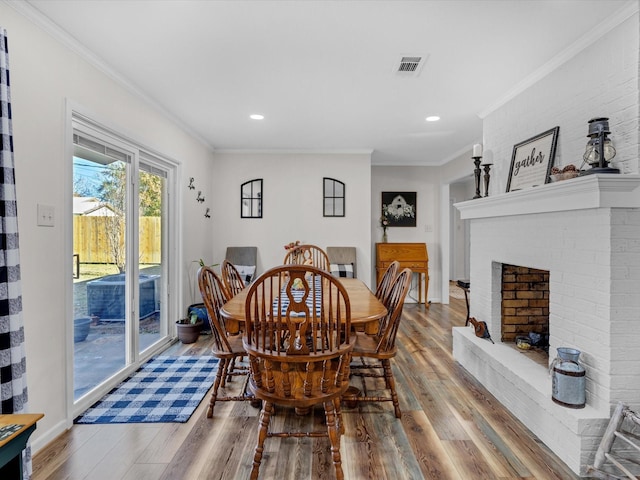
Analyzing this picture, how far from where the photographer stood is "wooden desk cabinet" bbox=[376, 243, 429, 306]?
5.53m

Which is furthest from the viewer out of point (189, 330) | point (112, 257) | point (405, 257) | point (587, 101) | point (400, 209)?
point (400, 209)

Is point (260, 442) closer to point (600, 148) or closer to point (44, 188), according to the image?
point (44, 188)

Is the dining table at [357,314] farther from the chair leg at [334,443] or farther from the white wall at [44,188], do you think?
the white wall at [44,188]

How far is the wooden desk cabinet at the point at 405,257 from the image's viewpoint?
218 inches

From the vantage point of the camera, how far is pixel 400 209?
19.5 feet

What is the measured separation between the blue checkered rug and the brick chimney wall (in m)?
2.50

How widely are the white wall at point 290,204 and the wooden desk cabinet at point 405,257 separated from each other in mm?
537

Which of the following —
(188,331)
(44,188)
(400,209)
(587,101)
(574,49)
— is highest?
(574,49)

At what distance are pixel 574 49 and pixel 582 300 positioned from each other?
1.54 meters

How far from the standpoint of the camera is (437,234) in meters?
5.92

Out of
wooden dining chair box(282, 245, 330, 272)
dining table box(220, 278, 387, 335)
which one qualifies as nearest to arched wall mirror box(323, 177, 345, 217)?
wooden dining chair box(282, 245, 330, 272)

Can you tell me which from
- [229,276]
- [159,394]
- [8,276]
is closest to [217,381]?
[159,394]

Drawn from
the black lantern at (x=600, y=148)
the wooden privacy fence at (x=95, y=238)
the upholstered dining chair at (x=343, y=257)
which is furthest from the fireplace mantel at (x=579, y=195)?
the wooden privacy fence at (x=95, y=238)

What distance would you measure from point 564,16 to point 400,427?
252 centimetres
